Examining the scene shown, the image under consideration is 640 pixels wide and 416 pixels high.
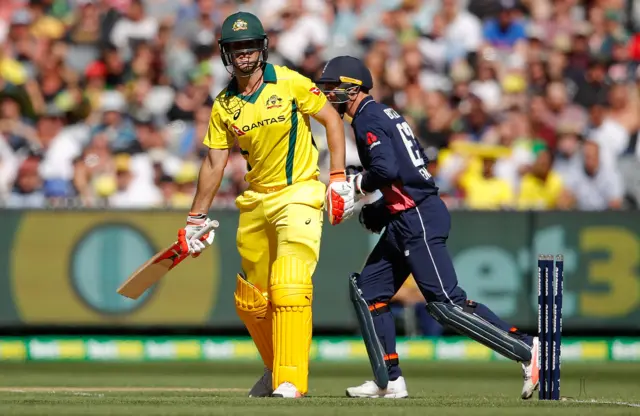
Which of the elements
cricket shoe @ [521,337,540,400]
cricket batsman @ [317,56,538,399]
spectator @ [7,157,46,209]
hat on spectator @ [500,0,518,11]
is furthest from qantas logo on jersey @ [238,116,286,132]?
hat on spectator @ [500,0,518,11]

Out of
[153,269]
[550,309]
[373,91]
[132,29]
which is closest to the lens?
[550,309]

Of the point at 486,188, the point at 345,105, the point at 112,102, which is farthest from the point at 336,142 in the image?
the point at 112,102

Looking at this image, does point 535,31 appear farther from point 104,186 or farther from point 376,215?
point 376,215

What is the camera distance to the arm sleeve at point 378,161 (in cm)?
760

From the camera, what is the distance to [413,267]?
7742 mm

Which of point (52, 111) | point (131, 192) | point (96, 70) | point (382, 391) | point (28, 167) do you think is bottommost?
point (382, 391)

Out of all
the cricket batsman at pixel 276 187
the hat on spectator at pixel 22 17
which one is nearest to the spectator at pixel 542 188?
the cricket batsman at pixel 276 187

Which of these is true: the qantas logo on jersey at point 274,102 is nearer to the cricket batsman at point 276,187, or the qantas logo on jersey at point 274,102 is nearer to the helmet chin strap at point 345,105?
the cricket batsman at point 276,187

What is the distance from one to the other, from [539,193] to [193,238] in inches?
238

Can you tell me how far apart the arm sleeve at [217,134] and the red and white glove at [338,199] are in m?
Answer: 0.66

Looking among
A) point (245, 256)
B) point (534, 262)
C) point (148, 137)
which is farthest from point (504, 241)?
point (245, 256)

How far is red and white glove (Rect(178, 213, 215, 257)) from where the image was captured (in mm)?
7711

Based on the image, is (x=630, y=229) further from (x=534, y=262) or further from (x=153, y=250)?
(x=153, y=250)

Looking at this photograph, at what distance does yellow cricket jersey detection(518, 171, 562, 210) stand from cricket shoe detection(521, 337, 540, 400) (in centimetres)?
549
